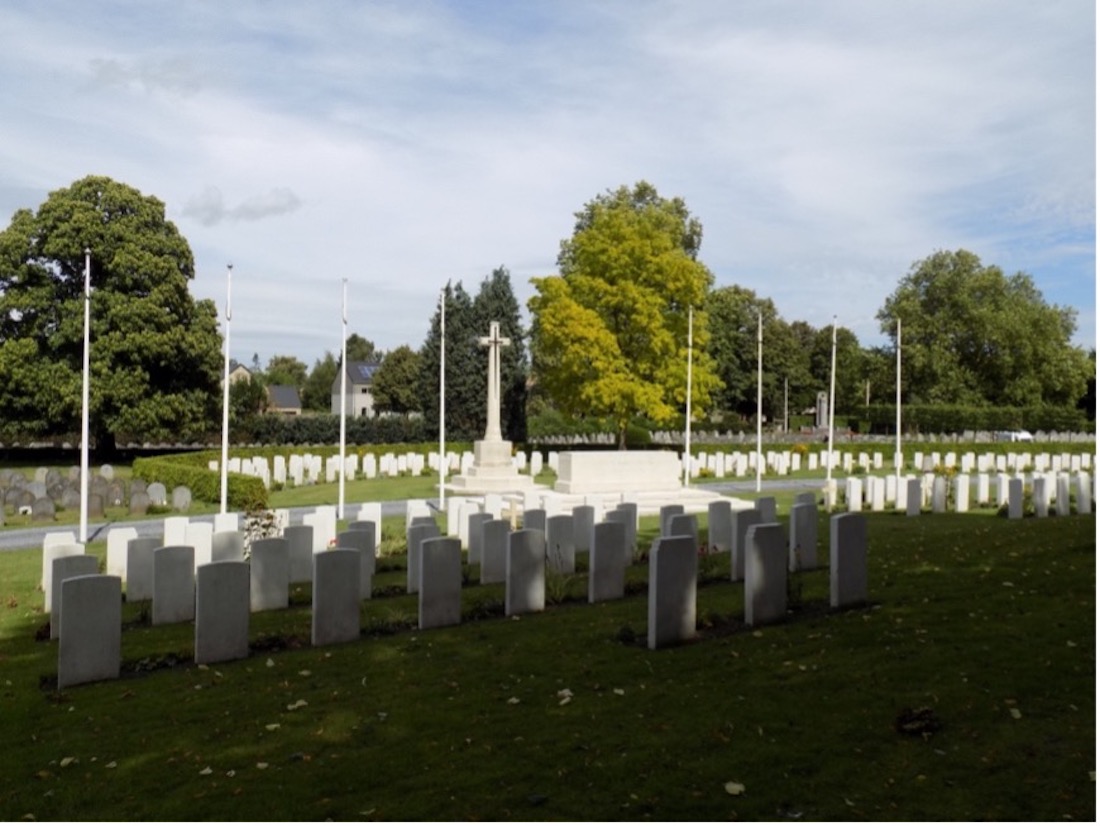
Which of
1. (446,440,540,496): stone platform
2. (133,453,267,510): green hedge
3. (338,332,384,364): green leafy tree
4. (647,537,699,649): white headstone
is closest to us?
(647,537,699,649): white headstone

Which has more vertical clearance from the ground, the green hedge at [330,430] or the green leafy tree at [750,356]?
the green leafy tree at [750,356]

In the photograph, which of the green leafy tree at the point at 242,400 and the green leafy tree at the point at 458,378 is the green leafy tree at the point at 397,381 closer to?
the green leafy tree at the point at 242,400

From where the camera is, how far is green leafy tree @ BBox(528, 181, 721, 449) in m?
37.3

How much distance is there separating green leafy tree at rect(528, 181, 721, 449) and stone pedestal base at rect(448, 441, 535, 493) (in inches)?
356

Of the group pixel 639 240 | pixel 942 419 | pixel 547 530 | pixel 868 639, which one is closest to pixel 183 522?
pixel 547 530

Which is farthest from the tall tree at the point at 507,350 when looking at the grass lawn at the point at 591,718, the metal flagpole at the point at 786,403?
the grass lawn at the point at 591,718

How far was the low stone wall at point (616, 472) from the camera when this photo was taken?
78.1ft

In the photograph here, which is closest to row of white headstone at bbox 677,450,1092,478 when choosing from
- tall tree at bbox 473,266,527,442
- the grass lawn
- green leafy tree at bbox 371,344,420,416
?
tall tree at bbox 473,266,527,442

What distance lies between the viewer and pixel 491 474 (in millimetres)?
28297

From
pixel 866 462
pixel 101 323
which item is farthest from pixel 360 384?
pixel 866 462

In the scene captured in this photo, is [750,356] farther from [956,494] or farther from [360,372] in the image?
[956,494]

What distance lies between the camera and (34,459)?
4169 cm

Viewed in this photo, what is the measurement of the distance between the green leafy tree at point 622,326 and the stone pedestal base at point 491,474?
29.7 ft

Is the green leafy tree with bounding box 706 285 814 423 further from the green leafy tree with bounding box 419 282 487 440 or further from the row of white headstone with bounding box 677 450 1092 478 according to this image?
the row of white headstone with bounding box 677 450 1092 478
